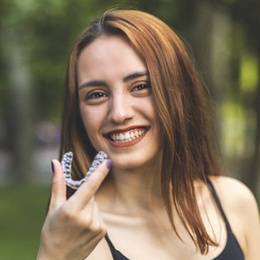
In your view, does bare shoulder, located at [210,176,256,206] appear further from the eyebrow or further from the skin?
the eyebrow

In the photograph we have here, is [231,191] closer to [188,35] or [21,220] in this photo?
[188,35]

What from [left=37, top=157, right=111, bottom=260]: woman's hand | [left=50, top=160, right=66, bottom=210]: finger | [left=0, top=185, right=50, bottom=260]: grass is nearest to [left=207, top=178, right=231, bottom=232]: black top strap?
[left=37, top=157, right=111, bottom=260]: woman's hand

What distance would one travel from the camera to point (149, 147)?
2402 millimetres

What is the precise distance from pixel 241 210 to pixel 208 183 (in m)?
0.17

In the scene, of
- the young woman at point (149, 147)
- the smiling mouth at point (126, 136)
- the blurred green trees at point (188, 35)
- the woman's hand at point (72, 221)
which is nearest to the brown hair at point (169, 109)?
the young woman at point (149, 147)

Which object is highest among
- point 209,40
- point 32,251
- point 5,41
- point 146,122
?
point 5,41

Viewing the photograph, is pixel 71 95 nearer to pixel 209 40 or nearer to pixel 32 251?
pixel 32 251

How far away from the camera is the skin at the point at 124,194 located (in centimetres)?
189

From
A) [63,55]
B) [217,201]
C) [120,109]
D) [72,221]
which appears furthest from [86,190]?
[63,55]

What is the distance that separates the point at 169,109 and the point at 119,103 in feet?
0.72

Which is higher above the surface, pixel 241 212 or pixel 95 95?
pixel 95 95

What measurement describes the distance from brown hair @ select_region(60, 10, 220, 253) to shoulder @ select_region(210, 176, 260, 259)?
100 mm

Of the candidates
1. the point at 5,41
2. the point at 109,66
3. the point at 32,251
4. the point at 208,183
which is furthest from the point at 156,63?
the point at 5,41

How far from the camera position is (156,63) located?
7.88 feet
